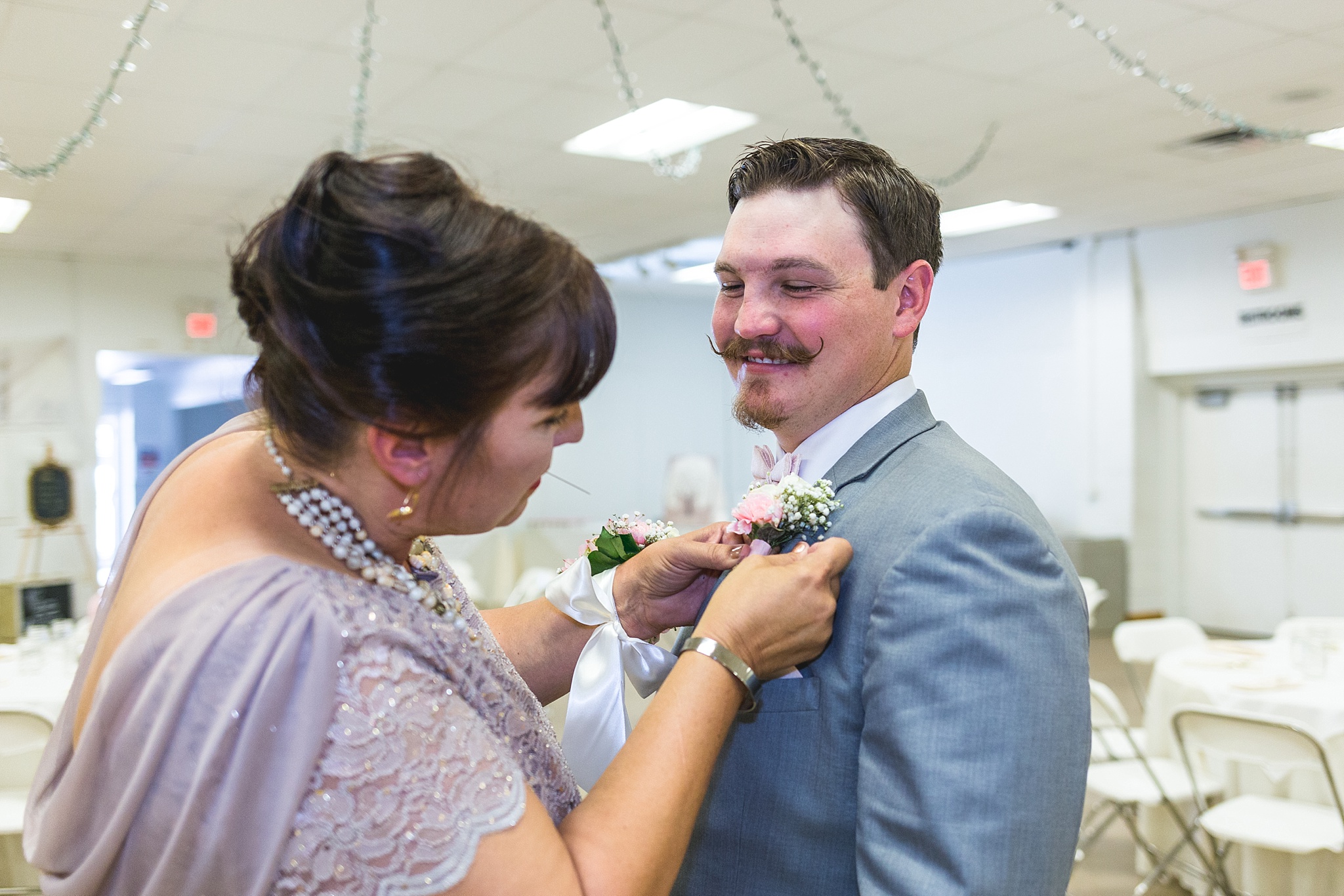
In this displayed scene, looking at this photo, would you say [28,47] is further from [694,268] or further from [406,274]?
[694,268]

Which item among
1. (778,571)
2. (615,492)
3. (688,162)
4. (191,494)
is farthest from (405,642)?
(615,492)

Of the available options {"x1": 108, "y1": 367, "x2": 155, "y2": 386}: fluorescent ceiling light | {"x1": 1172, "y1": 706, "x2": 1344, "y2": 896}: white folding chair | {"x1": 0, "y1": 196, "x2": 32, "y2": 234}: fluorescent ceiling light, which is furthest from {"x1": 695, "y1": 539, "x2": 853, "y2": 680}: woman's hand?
{"x1": 108, "y1": 367, "x2": 155, "y2": 386}: fluorescent ceiling light

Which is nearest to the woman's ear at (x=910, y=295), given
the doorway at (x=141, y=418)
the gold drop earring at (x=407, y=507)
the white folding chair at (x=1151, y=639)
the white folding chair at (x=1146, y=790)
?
the gold drop earring at (x=407, y=507)

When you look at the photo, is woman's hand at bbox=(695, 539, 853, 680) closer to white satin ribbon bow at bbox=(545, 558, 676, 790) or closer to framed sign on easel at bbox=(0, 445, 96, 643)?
white satin ribbon bow at bbox=(545, 558, 676, 790)

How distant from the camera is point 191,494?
113cm

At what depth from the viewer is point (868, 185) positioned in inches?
62.9

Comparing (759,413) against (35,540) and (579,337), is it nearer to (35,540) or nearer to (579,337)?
(579,337)

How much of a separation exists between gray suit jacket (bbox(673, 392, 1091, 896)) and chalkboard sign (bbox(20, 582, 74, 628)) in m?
9.34

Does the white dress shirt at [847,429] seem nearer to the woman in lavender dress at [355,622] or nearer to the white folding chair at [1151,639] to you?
the woman in lavender dress at [355,622]

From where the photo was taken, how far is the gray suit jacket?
3.90 feet

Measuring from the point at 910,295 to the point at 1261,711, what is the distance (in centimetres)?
345

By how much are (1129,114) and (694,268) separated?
5776 millimetres

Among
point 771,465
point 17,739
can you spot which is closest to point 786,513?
point 771,465

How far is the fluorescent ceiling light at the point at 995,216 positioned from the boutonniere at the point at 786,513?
25.1ft
